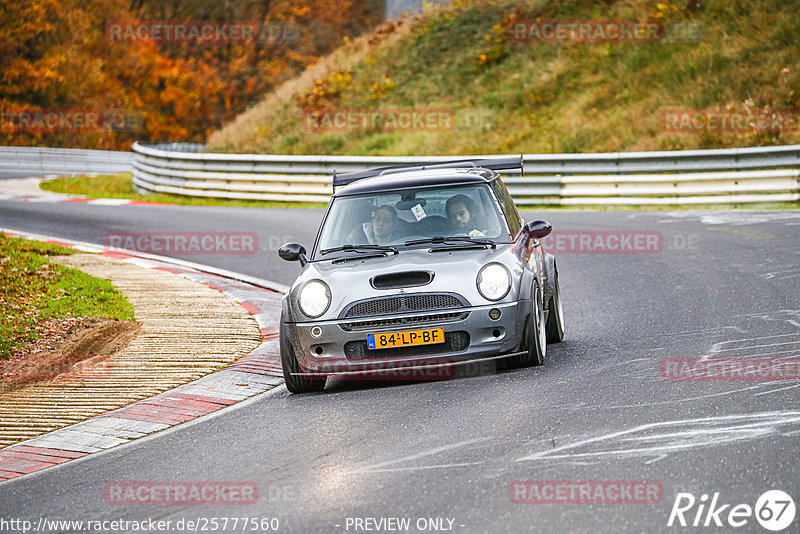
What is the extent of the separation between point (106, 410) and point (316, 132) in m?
28.2

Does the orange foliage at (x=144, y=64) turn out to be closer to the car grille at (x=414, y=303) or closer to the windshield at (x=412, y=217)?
the windshield at (x=412, y=217)

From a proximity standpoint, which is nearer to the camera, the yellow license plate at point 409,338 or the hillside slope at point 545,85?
the yellow license plate at point 409,338

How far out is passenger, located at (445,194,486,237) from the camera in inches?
359

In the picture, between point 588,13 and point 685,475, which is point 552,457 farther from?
point 588,13

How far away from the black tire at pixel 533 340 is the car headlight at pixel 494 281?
0.93 ft

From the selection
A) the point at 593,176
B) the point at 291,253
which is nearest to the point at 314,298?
the point at 291,253

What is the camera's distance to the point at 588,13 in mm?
35594

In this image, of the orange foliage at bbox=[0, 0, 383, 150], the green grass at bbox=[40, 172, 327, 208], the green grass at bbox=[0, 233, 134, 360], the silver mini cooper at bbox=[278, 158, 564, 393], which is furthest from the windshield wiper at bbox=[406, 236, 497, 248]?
the orange foliage at bbox=[0, 0, 383, 150]

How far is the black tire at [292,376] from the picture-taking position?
27.5 ft

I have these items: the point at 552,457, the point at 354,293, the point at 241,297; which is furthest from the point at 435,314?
the point at 241,297

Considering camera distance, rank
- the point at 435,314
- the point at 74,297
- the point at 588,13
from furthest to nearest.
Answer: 1. the point at 588,13
2. the point at 74,297
3. the point at 435,314

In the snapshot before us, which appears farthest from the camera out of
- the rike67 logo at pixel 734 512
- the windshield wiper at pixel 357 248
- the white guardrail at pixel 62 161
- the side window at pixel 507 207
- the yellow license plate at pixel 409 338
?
the white guardrail at pixel 62 161

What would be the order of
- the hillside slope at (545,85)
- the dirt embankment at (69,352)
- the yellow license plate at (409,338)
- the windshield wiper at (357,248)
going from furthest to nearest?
the hillside slope at (545,85) → the dirt embankment at (69,352) → the windshield wiper at (357,248) → the yellow license plate at (409,338)

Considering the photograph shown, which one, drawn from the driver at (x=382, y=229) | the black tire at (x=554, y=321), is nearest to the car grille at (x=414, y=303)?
the driver at (x=382, y=229)
